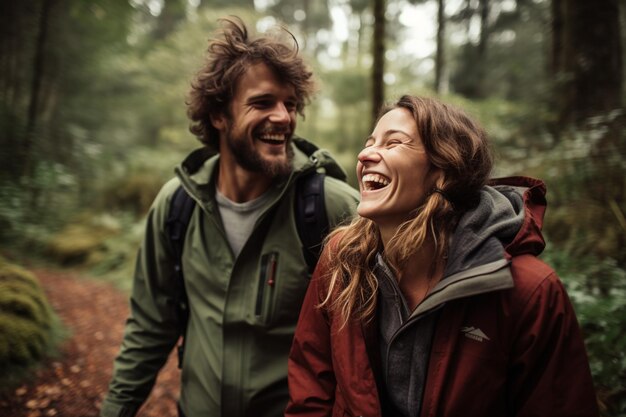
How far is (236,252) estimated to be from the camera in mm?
2533

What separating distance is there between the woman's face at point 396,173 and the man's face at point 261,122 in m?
0.85

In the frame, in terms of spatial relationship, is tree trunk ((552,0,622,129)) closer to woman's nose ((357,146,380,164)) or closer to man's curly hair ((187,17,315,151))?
man's curly hair ((187,17,315,151))

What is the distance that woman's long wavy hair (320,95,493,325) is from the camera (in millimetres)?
1711

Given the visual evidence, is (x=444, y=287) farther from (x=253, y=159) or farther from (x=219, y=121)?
(x=219, y=121)

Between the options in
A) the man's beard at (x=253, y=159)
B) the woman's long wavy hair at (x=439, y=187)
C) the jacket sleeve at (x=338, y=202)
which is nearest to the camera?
the woman's long wavy hair at (x=439, y=187)

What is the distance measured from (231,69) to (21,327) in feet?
11.0

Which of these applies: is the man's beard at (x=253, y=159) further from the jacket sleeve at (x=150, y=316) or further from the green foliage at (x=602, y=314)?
the green foliage at (x=602, y=314)

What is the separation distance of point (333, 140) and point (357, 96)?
1752 millimetres

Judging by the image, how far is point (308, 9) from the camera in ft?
80.7

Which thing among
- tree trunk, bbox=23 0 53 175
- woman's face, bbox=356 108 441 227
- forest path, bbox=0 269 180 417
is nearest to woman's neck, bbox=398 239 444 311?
woman's face, bbox=356 108 441 227

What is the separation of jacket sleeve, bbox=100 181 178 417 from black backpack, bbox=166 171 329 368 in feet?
0.21

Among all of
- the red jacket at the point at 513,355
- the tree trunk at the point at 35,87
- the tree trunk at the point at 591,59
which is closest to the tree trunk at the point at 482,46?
the tree trunk at the point at 591,59

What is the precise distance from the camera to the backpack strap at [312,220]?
2.37 meters

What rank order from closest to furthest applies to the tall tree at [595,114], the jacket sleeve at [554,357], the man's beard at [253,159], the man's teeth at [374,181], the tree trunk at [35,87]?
the jacket sleeve at [554,357] < the man's teeth at [374,181] < the man's beard at [253,159] < the tall tree at [595,114] < the tree trunk at [35,87]
